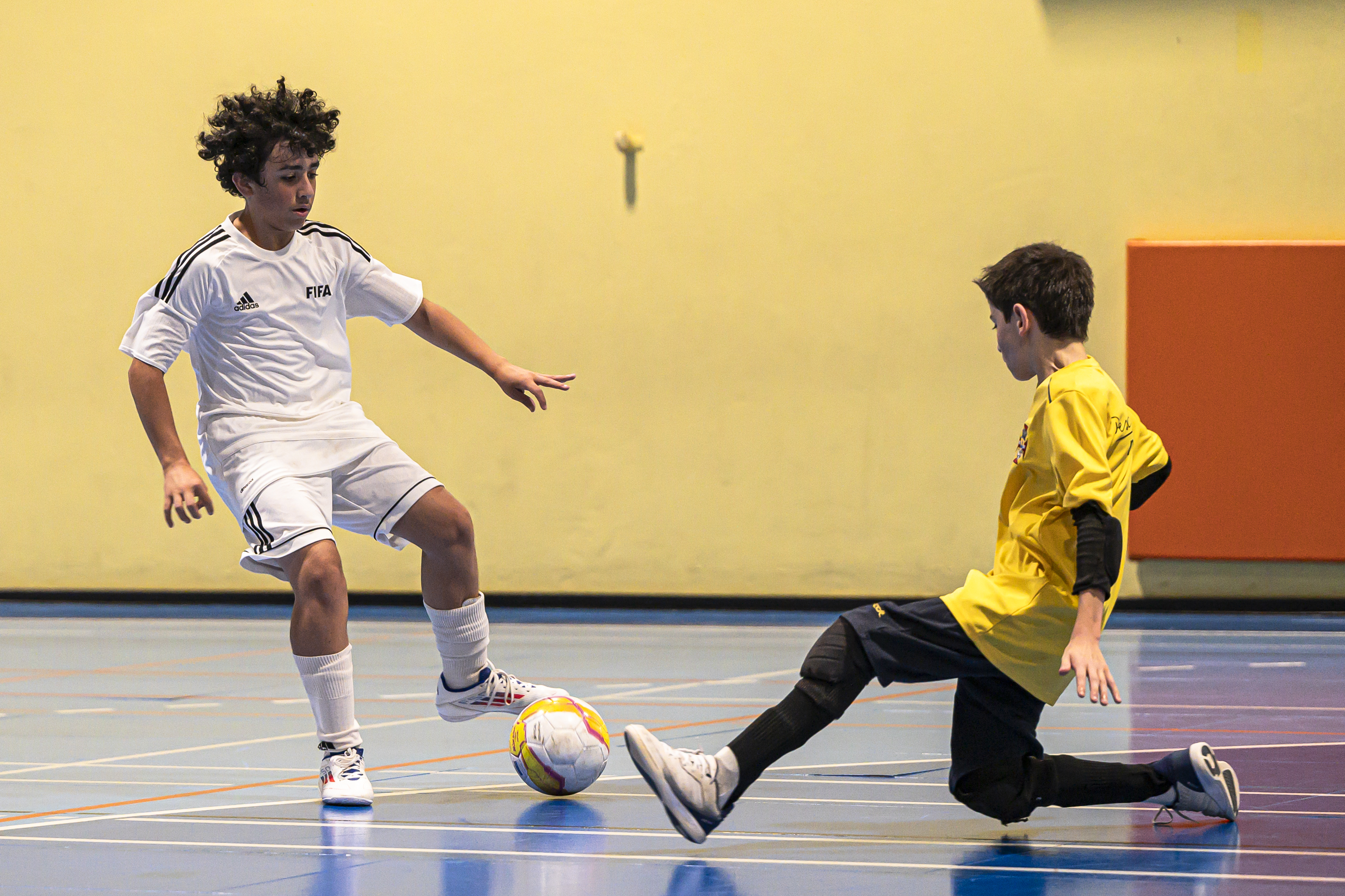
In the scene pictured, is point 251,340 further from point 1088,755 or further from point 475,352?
point 1088,755

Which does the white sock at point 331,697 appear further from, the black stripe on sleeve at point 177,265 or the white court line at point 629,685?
the white court line at point 629,685

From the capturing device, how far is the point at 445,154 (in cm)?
1057

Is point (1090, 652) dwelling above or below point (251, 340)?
below

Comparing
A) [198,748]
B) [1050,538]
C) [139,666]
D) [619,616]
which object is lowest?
[619,616]

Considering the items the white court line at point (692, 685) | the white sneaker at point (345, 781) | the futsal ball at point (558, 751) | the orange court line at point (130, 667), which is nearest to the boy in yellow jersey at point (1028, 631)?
the futsal ball at point (558, 751)

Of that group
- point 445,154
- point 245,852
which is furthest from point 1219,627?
point 245,852

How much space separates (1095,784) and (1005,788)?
0.68ft

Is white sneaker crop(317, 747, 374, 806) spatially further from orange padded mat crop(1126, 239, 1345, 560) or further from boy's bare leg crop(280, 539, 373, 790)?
orange padded mat crop(1126, 239, 1345, 560)

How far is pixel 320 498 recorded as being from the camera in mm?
4383

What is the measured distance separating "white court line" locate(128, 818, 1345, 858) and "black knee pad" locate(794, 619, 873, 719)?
14.0 inches

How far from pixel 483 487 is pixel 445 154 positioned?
2066 millimetres

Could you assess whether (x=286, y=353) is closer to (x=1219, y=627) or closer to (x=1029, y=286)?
(x=1029, y=286)

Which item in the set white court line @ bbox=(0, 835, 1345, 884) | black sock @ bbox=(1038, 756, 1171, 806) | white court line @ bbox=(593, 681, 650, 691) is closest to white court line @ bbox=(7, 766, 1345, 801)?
black sock @ bbox=(1038, 756, 1171, 806)

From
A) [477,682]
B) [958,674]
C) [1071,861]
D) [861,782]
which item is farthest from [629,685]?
[1071,861]
